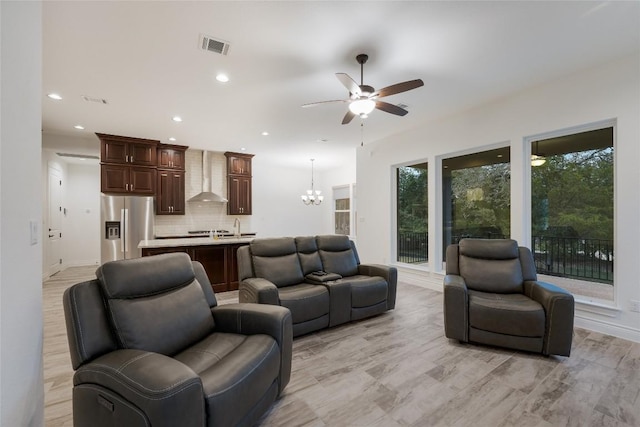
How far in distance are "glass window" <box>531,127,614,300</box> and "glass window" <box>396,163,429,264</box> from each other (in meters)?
1.74

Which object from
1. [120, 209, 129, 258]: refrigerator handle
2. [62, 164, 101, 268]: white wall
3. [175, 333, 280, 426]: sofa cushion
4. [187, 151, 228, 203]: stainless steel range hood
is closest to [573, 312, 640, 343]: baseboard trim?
[175, 333, 280, 426]: sofa cushion

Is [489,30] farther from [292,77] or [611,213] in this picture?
[611,213]

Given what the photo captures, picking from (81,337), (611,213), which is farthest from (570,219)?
(81,337)

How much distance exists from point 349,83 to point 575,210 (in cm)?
320

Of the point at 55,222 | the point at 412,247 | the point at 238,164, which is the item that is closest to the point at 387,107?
the point at 412,247

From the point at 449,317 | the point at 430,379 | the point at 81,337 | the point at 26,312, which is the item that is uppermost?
the point at 26,312

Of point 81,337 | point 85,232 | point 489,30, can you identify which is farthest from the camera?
point 85,232

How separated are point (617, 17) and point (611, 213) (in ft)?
6.47

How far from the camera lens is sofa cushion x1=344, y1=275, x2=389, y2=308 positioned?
3.27 m

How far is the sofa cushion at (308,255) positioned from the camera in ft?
11.6

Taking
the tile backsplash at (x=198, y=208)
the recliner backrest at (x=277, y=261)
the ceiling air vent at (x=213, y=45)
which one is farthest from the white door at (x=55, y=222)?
the ceiling air vent at (x=213, y=45)

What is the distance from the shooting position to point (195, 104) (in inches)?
→ 156

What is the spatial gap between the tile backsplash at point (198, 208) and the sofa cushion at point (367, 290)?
15.3ft

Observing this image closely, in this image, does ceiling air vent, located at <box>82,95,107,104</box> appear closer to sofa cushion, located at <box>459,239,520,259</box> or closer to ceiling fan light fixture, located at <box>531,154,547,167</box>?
sofa cushion, located at <box>459,239,520,259</box>
